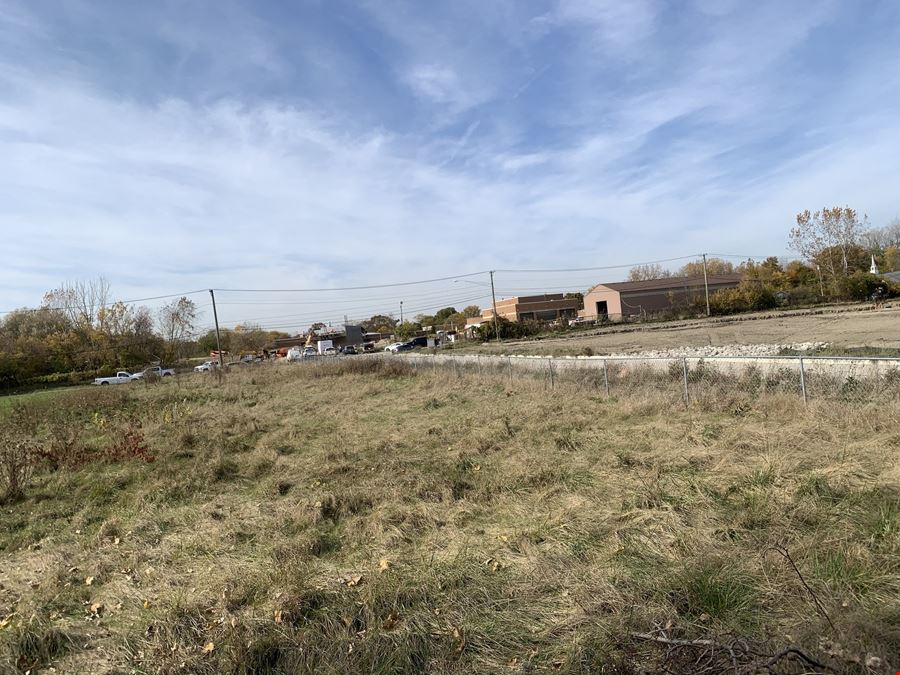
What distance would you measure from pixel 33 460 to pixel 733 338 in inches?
1308

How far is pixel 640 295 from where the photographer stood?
82000 millimetres

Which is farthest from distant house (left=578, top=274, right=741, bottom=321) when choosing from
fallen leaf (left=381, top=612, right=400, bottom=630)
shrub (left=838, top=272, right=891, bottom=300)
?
fallen leaf (left=381, top=612, right=400, bottom=630)

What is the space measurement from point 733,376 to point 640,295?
73.5 meters

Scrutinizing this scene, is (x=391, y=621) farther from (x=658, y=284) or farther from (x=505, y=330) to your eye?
(x=658, y=284)

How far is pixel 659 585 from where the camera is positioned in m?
3.88

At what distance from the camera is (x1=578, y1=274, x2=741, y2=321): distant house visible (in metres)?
80.2

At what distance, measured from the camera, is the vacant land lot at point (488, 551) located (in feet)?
11.2

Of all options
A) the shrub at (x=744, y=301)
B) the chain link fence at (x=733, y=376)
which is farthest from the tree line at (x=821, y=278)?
the chain link fence at (x=733, y=376)

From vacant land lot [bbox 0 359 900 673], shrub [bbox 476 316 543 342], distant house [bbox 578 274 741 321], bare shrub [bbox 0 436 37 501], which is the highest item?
distant house [bbox 578 274 741 321]

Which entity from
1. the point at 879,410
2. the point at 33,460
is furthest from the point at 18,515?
the point at 879,410

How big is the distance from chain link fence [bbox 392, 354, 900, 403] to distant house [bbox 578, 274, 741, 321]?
6318 centimetres

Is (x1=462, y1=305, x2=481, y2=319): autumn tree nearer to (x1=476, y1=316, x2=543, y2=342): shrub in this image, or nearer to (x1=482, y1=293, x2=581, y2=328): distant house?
(x1=482, y1=293, x2=581, y2=328): distant house

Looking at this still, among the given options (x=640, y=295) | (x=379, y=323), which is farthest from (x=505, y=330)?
(x=379, y=323)

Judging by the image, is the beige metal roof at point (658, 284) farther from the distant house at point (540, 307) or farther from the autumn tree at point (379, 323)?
the autumn tree at point (379, 323)
